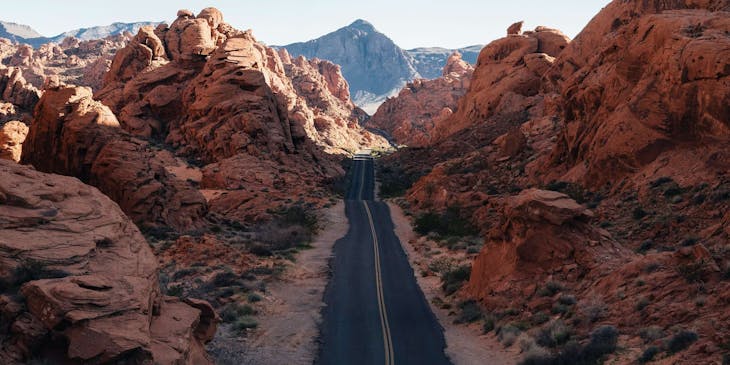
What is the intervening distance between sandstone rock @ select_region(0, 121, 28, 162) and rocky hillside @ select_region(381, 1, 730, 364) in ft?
123

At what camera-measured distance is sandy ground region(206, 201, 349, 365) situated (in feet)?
62.7

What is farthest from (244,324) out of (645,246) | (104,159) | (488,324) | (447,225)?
(447,225)

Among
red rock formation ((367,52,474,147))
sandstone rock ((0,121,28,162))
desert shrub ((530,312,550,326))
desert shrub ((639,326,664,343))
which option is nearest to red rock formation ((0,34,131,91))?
sandstone rock ((0,121,28,162))

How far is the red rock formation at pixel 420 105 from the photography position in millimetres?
163625

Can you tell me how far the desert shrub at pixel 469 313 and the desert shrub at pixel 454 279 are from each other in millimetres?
2876

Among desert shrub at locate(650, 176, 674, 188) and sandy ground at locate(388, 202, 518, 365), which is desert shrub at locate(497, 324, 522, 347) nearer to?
sandy ground at locate(388, 202, 518, 365)

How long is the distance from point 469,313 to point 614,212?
42.8 feet

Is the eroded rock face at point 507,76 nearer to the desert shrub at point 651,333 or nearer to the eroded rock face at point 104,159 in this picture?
the eroded rock face at point 104,159

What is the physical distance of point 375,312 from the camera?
24547mm

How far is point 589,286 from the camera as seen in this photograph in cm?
2144

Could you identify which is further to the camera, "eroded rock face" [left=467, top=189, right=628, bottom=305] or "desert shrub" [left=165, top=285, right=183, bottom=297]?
"desert shrub" [left=165, top=285, right=183, bottom=297]

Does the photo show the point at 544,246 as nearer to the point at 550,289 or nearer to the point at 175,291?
the point at 550,289

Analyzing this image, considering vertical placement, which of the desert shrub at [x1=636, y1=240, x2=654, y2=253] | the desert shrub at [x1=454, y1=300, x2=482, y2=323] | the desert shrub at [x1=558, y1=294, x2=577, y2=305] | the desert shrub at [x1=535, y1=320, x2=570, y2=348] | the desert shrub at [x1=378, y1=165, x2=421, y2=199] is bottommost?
the desert shrub at [x1=378, y1=165, x2=421, y2=199]

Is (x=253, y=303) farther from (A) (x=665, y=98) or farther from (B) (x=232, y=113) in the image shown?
(B) (x=232, y=113)
